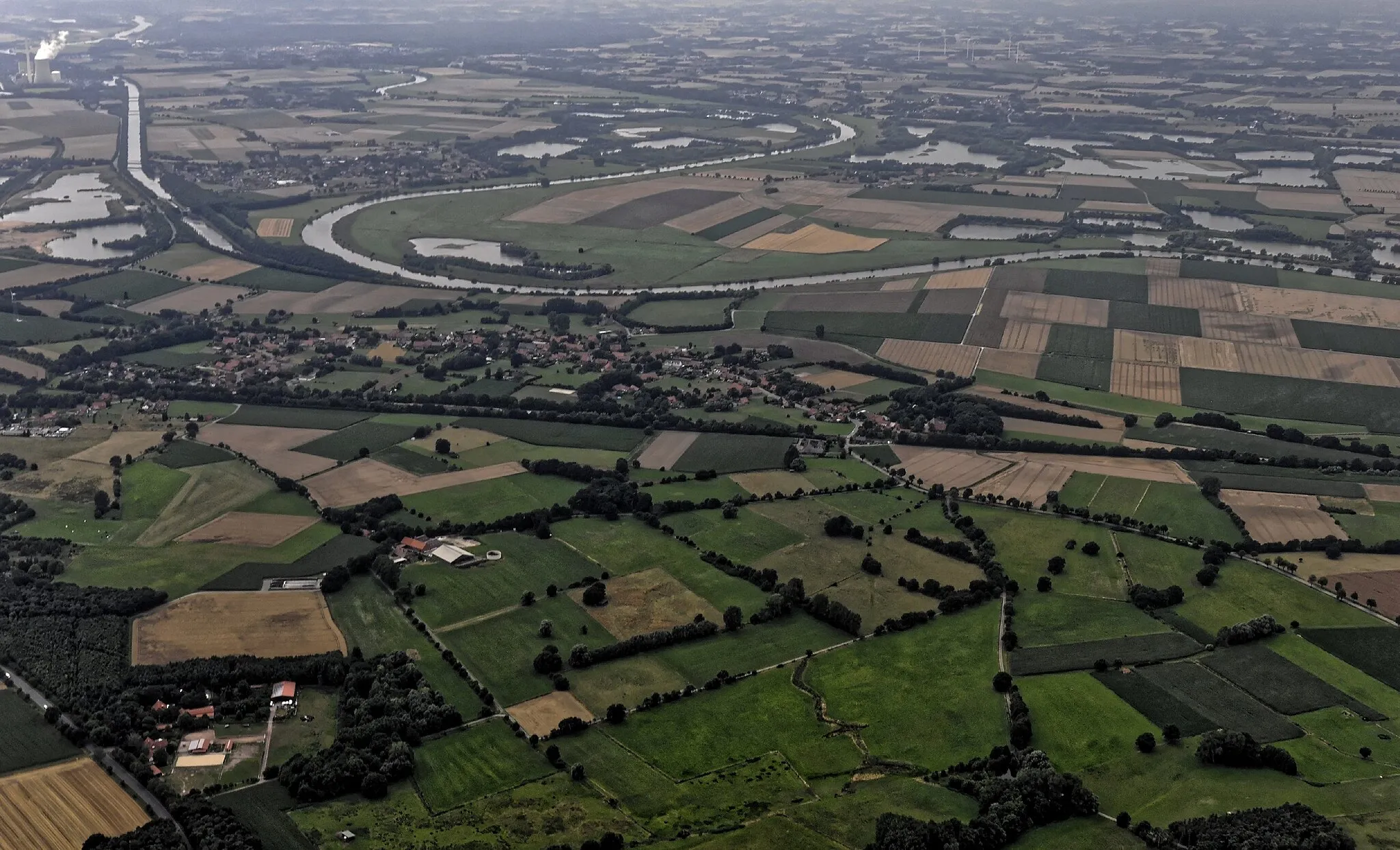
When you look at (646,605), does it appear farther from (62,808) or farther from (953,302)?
(953,302)

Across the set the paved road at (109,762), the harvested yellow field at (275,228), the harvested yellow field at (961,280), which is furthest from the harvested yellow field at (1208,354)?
the harvested yellow field at (275,228)

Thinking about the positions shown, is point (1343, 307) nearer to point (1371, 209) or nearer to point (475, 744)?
point (1371, 209)

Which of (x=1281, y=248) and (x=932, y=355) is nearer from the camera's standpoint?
(x=932, y=355)

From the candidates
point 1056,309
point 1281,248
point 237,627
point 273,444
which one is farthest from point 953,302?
point 237,627

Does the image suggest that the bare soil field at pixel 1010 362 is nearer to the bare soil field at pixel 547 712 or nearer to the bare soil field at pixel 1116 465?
the bare soil field at pixel 1116 465

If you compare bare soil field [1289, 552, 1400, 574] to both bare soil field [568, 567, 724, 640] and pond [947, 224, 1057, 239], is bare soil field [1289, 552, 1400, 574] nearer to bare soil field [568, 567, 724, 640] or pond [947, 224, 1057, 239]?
bare soil field [568, 567, 724, 640]

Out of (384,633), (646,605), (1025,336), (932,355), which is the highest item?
(1025,336)
